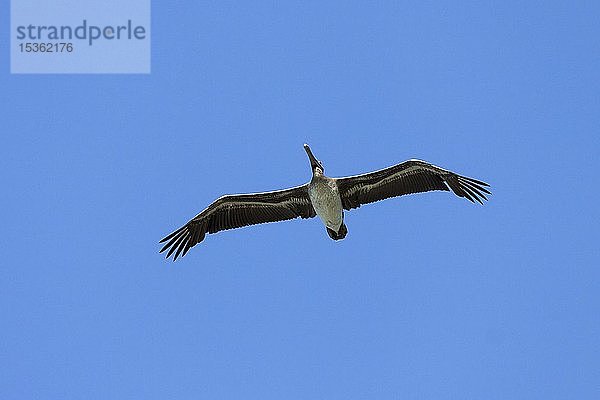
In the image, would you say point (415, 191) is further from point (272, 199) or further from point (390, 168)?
point (272, 199)

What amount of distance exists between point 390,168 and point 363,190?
3.58 feet

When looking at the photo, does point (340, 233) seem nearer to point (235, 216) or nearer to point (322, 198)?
point (322, 198)

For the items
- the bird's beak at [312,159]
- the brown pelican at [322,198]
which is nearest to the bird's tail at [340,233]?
the brown pelican at [322,198]

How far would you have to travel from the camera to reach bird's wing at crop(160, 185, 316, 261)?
1165 inches

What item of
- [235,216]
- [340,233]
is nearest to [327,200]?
[340,233]

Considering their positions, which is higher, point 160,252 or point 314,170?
point 314,170

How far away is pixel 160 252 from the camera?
97.2ft

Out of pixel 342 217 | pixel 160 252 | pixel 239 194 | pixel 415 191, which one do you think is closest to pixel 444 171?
pixel 415 191

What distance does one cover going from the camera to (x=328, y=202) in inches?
1123

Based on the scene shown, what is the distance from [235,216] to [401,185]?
478 cm

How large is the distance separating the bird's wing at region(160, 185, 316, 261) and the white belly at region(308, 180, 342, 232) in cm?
88

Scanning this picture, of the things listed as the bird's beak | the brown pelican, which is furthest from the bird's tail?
the bird's beak

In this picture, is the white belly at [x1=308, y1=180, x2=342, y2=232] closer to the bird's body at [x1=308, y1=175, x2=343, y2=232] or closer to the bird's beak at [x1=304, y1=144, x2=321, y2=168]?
the bird's body at [x1=308, y1=175, x2=343, y2=232]

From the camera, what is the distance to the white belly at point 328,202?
93.6 ft
